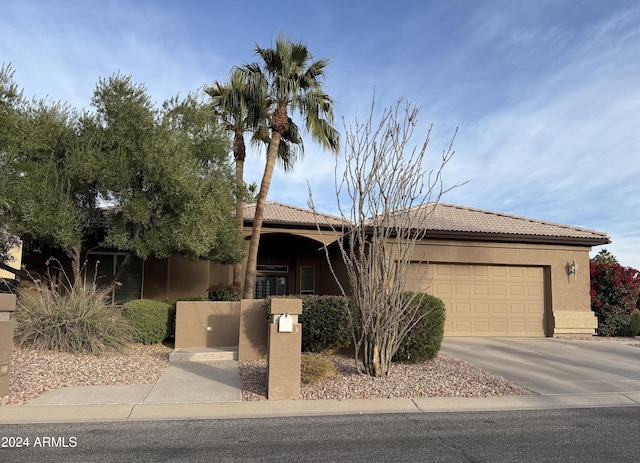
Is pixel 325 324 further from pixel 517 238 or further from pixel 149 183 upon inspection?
pixel 517 238

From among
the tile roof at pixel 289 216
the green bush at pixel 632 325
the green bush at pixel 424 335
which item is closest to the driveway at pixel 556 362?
the green bush at pixel 424 335

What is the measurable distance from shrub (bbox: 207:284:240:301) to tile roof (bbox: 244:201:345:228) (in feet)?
8.59

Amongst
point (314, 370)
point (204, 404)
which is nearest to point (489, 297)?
point (314, 370)

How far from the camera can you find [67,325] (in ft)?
34.6

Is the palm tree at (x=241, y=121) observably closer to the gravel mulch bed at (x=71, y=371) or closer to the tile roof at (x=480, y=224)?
the tile roof at (x=480, y=224)

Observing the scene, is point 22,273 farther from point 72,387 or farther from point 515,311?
point 515,311

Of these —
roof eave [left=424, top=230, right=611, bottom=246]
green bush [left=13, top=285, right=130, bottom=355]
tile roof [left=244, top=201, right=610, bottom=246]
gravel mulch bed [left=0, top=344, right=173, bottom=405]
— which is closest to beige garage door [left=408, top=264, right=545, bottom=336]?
roof eave [left=424, top=230, right=611, bottom=246]

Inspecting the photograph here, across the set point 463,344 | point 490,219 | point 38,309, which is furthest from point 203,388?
point 490,219

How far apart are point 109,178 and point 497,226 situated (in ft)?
38.8

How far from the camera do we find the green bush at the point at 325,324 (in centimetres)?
1070

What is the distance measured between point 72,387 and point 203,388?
6.80ft

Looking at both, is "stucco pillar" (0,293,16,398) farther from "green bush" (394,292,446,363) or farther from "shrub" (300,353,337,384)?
"green bush" (394,292,446,363)

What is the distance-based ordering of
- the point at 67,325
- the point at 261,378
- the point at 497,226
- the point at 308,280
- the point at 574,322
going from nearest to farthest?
the point at 261,378 → the point at 67,325 → the point at 574,322 → the point at 497,226 → the point at 308,280

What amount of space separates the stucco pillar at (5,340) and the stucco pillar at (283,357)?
3775 millimetres
